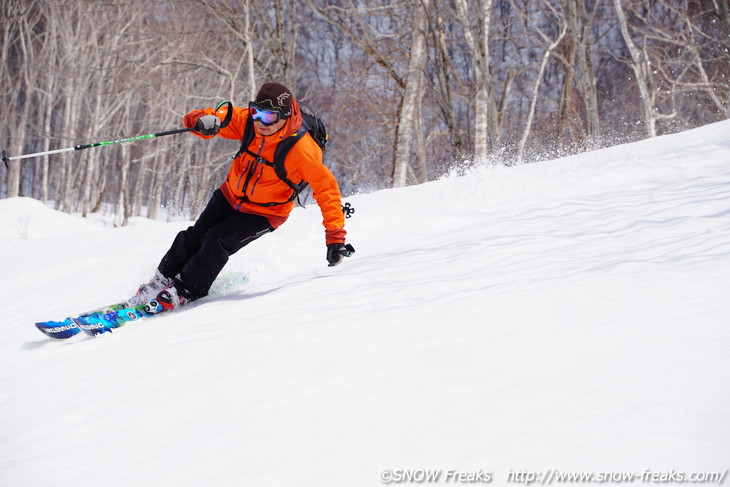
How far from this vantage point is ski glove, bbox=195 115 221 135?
400cm

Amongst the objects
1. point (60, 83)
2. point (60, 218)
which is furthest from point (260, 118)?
point (60, 83)

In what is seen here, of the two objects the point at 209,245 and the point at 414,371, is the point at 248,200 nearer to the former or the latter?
the point at 209,245

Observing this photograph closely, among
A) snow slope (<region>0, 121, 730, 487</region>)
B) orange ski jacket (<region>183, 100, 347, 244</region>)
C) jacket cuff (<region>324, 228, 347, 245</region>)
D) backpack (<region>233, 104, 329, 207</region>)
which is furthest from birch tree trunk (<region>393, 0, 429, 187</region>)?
jacket cuff (<region>324, 228, 347, 245</region>)

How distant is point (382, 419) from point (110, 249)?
5399 mm

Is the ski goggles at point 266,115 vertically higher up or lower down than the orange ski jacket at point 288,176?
higher up

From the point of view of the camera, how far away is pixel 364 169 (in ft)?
61.0

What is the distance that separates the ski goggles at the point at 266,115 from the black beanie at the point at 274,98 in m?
0.02

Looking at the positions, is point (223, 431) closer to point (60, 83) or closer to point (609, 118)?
point (60, 83)

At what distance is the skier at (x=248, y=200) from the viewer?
3.88 m

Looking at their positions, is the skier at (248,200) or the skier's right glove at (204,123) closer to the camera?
the skier at (248,200)

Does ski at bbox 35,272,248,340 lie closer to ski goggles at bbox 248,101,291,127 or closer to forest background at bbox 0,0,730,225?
ski goggles at bbox 248,101,291,127

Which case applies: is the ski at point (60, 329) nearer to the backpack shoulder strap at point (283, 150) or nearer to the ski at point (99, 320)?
the ski at point (99, 320)

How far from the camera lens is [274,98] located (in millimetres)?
3803

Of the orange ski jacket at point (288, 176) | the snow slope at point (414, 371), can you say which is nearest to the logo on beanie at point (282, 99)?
the orange ski jacket at point (288, 176)
